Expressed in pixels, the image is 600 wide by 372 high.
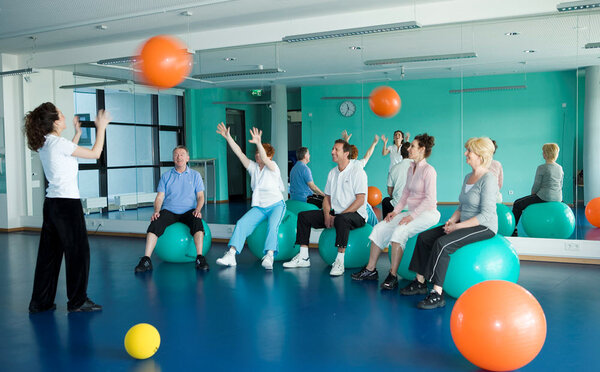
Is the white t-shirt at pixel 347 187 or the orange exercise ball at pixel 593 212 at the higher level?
the white t-shirt at pixel 347 187

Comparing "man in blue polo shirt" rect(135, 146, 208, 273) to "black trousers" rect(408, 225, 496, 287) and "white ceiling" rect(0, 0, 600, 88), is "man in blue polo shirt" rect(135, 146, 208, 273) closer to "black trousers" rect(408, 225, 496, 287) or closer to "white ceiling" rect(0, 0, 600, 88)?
"white ceiling" rect(0, 0, 600, 88)

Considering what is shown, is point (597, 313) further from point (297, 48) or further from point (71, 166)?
point (297, 48)

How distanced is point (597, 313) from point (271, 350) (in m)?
2.30

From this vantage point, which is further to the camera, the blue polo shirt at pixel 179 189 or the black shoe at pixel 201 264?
the blue polo shirt at pixel 179 189

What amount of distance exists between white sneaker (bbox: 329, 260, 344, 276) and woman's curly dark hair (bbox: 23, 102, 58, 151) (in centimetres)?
264

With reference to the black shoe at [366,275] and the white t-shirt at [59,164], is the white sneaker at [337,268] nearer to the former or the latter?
the black shoe at [366,275]

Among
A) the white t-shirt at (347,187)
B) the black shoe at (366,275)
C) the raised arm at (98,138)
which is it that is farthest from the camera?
the white t-shirt at (347,187)

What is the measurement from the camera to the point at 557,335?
329cm

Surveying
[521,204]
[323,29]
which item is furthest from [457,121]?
[323,29]

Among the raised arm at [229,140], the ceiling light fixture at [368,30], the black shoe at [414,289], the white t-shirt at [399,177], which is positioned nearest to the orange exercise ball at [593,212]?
the white t-shirt at [399,177]

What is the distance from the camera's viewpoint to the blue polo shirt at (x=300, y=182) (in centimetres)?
647

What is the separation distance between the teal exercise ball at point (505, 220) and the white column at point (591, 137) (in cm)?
74

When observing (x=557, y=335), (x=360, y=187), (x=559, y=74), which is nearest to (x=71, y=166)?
(x=360, y=187)

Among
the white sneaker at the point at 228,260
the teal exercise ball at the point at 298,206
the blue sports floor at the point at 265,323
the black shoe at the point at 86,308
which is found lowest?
the blue sports floor at the point at 265,323
